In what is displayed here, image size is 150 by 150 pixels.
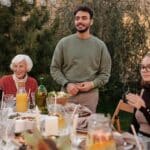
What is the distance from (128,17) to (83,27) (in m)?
2.81

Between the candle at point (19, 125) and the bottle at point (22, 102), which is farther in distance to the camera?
the bottle at point (22, 102)

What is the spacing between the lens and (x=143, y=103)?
2.82 m

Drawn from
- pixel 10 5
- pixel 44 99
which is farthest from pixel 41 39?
pixel 44 99

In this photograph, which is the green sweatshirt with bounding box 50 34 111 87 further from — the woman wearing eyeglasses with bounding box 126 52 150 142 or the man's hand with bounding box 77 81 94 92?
the woman wearing eyeglasses with bounding box 126 52 150 142

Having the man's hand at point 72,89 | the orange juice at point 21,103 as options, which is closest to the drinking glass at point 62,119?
the orange juice at point 21,103

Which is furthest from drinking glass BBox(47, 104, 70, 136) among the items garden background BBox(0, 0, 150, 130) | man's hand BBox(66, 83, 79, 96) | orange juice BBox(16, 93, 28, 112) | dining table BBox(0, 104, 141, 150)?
garden background BBox(0, 0, 150, 130)

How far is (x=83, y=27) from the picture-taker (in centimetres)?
394

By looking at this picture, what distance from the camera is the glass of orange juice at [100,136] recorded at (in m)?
1.96

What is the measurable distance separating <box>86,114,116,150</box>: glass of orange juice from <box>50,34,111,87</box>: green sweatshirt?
1.87 m

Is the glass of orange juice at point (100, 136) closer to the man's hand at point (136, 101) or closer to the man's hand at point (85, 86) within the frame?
the man's hand at point (136, 101)

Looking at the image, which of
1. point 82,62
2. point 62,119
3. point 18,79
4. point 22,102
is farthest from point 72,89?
point 62,119

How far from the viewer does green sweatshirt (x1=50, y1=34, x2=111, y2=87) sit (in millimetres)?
3957

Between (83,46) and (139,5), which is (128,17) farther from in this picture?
(83,46)

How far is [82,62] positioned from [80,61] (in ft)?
0.07
